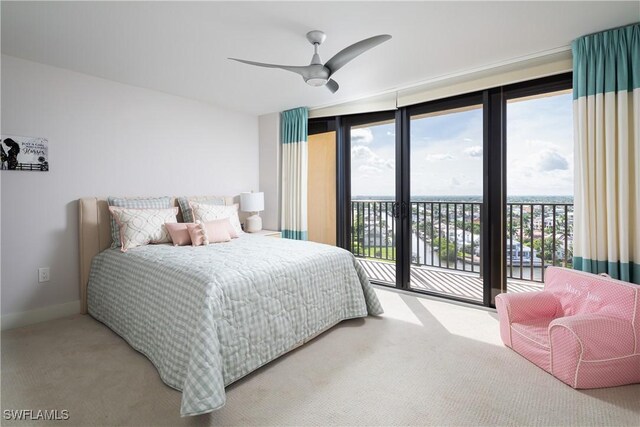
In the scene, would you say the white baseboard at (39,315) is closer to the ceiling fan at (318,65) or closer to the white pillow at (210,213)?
the white pillow at (210,213)

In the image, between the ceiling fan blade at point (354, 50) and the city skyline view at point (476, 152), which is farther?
the city skyline view at point (476, 152)

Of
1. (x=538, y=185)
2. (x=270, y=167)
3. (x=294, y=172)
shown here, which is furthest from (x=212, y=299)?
(x=538, y=185)

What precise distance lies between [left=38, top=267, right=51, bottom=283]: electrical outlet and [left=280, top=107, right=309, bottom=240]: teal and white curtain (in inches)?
104

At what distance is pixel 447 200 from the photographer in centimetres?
431

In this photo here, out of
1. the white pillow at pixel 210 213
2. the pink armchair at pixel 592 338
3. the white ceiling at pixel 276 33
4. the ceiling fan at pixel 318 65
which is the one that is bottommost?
the pink armchair at pixel 592 338

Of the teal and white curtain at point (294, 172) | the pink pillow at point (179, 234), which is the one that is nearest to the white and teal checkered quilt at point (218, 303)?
the pink pillow at point (179, 234)

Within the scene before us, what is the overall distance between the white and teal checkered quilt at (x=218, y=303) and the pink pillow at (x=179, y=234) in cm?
11

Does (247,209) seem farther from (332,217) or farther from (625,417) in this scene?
(625,417)

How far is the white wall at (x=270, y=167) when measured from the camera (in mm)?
4652

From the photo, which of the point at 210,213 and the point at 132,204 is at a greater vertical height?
the point at 132,204

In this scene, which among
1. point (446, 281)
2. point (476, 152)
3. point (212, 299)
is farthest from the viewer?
point (446, 281)

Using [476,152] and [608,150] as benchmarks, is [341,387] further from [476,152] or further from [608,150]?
[476,152]

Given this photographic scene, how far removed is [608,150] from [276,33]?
2704mm

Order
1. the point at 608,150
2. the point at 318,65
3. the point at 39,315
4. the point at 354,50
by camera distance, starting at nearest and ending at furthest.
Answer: the point at 354,50
the point at 318,65
the point at 608,150
the point at 39,315
